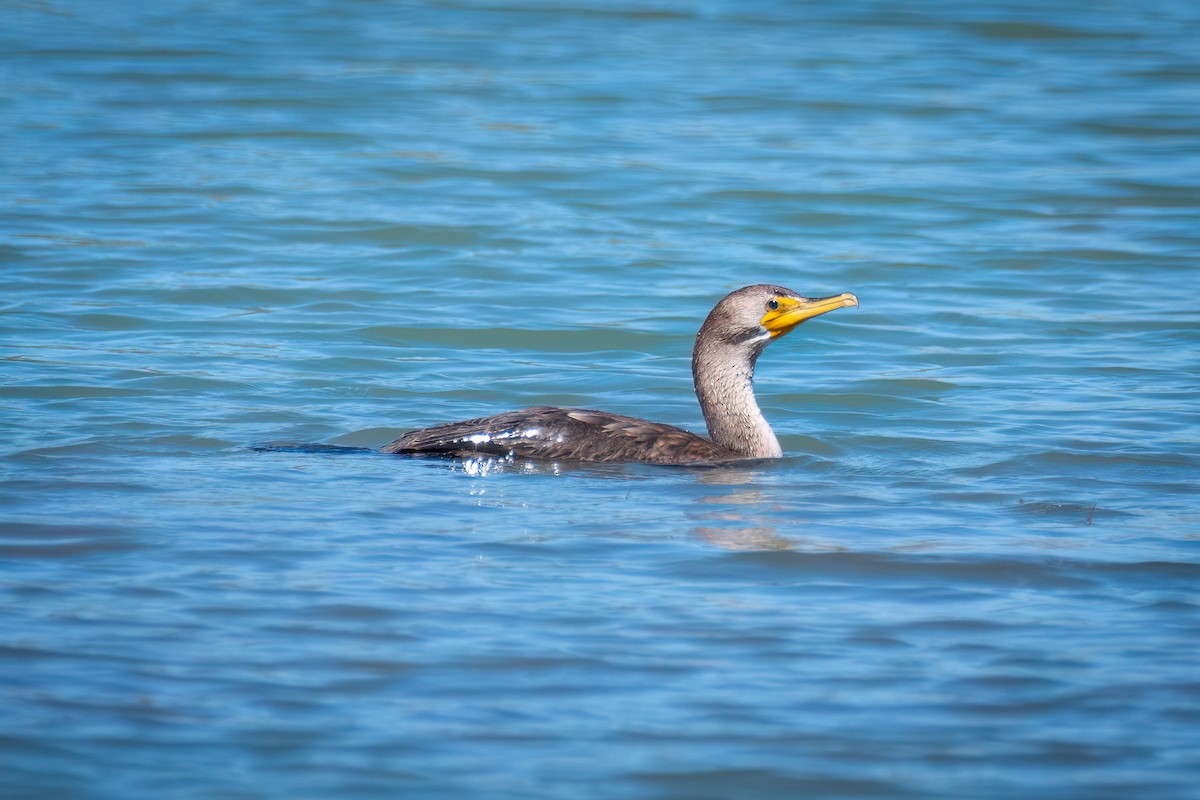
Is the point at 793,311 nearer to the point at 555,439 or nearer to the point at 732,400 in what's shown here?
the point at 732,400

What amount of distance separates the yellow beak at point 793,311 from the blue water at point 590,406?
758 millimetres

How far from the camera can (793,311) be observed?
8453mm

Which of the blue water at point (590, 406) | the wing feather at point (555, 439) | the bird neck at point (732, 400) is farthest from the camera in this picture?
the bird neck at point (732, 400)

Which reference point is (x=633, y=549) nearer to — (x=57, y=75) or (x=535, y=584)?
(x=535, y=584)

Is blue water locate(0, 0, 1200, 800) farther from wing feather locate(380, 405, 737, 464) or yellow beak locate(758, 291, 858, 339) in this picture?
yellow beak locate(758, 291, 858, 339)

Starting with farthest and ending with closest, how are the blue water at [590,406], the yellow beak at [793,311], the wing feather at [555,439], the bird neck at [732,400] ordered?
1. the bird neck at [732,400]
2. the yellow beak at [793,311]
3. the wing feather at [555,439]
4. the blue water at [590,406]

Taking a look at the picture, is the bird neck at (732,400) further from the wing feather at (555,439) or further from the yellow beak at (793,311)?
the wing feather at (555,439)

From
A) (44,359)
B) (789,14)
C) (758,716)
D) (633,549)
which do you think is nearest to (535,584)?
(633,549)

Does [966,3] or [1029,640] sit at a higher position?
[966,3]

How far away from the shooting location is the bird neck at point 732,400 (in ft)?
28.0

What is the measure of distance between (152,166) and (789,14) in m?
13.3

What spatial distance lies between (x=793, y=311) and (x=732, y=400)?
1.90ft

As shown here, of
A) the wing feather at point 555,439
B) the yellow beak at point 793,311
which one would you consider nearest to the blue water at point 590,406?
the wing feather at point 555,439

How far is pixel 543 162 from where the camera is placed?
1769cm
